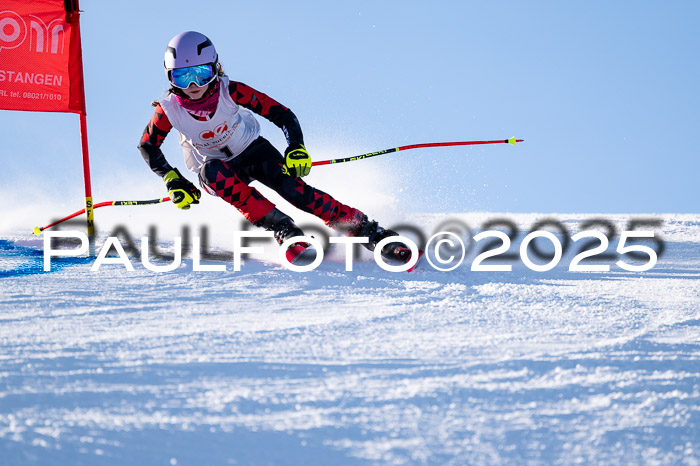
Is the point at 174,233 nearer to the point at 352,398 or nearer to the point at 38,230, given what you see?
the point at 38,230

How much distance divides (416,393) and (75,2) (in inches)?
179

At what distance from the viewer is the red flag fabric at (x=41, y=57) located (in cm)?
464

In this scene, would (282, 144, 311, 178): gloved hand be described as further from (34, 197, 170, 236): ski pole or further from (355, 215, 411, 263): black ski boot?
(34, 197, 170, 236): ski pole

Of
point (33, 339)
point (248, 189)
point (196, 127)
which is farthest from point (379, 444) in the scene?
point (196, 127)

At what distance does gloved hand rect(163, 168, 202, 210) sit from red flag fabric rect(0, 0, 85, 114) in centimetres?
169

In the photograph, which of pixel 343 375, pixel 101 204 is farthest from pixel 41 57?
pixel 343 375

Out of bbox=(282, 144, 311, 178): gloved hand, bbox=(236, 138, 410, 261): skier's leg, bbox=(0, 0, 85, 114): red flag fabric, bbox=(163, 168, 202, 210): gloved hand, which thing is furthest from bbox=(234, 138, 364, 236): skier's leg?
bbox=(0, 0, 85, 114): red flag fabric

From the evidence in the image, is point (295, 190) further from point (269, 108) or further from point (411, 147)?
point (411, 147)

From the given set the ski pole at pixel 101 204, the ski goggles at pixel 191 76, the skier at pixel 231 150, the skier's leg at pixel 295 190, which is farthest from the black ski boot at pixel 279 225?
the ski pole at pixel 101 204

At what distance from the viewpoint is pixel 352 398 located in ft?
4.61

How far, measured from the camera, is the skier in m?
3.41

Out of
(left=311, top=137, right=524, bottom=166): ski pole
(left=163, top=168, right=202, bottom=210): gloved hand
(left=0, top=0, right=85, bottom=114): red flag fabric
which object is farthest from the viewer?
(left=0, top=0, right=85, bottom=114): red flag fabric
